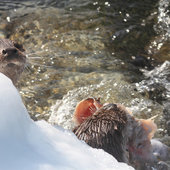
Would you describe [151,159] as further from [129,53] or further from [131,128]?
[129,53]

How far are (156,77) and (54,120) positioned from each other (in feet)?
5.27

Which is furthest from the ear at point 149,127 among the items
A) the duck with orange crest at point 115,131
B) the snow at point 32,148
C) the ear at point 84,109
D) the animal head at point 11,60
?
the snow at point 32,148

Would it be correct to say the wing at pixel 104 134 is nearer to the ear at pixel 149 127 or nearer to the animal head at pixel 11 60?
the ear at pixel 149 127

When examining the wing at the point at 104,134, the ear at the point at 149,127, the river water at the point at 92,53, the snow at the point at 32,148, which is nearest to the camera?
the snow at the point at 32,148

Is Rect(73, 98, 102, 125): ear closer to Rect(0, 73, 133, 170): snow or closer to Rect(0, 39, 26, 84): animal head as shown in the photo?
Rect(0, 39, 26, 84): animal head

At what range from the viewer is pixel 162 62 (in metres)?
5.78

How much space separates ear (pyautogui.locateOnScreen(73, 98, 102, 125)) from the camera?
11.3ft

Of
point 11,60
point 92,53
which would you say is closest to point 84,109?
point 11,60

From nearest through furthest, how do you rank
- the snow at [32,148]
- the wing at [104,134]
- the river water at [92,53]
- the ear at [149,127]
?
the snow at [32,148] → the wing at [104,134] → the ear at [149,127] → the river water at [92,53]

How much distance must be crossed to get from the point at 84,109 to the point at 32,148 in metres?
1.89

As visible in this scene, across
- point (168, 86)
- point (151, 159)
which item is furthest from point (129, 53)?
point (151, 159)

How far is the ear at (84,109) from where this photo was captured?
343 centimetres

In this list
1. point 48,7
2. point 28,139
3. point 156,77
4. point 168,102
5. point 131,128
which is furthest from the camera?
point 48,7

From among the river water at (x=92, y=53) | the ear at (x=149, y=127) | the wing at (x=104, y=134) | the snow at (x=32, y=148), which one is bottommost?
the snow at (x=32, y=148)
